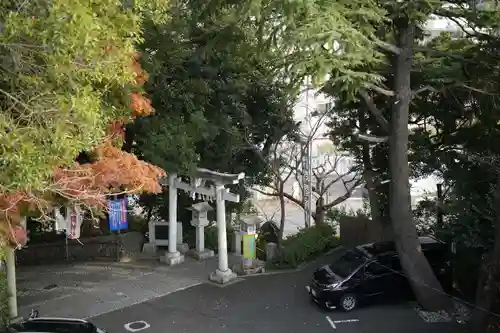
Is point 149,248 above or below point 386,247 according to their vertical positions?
below

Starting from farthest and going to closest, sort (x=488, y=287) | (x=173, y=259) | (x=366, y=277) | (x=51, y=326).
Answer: (x=173, y=259)
(x=366, y=277)
(x=488, y=287)
(x=51, y=326)

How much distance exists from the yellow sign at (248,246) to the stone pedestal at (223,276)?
77cm

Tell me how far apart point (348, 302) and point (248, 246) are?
159 inches

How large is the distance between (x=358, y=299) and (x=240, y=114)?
8032 mm

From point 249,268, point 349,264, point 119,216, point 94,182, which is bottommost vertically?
point 249,268

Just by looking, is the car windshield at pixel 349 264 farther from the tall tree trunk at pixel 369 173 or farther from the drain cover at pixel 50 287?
the drain cover at pixel 50 287

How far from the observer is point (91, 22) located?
6.19 meters

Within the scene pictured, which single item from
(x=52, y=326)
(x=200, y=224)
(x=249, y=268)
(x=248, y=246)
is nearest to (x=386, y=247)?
(x=248, y=246)

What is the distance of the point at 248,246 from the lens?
1545cm

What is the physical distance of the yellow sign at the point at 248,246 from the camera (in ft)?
50.2

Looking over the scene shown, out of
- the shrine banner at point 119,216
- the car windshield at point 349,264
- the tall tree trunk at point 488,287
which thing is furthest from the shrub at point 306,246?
the tall tree trunk at point 488,287

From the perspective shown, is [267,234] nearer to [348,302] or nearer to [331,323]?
[348,302]

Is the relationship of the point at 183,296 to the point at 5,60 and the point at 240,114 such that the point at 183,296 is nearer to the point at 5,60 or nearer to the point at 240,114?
the point at 240,114

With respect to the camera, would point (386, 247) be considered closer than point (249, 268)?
Yes
